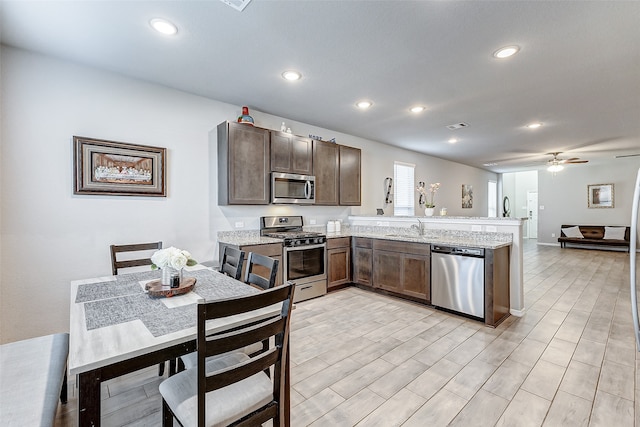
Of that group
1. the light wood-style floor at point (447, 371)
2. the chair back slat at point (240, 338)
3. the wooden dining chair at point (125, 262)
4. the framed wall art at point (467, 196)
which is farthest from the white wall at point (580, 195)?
the wooden dining chair at point (125, 262)

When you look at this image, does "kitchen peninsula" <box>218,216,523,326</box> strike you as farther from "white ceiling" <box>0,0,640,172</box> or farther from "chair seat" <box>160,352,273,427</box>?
"chair seat" <box>160,352,273,427</box>

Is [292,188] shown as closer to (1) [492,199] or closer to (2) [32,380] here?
(2) [32,380]

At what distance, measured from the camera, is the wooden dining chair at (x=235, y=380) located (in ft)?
3.52

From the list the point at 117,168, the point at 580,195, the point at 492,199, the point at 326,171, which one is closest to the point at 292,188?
the point at 326,171

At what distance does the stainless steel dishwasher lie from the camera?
3.20 m

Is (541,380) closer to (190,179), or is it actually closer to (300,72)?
(300,72)

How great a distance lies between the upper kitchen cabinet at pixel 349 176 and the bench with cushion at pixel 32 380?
3.91 m

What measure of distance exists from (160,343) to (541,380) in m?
2.64

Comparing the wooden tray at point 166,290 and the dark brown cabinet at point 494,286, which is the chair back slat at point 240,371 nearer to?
the wooden tray at point 166,290

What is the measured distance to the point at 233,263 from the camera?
2445 millimetres

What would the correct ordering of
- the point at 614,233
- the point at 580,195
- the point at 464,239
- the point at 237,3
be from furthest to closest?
1. the point at 580,195
2. the point at 614,233
3. the point at 464,239
4. the point at 237,3

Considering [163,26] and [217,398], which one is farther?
[163,26]

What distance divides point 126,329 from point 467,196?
9512 millimetres

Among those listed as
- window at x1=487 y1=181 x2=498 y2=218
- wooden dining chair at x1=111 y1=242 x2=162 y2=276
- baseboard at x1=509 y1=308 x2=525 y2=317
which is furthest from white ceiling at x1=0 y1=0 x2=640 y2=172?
window at x1=487 y1=181 x2=498 y2=218
